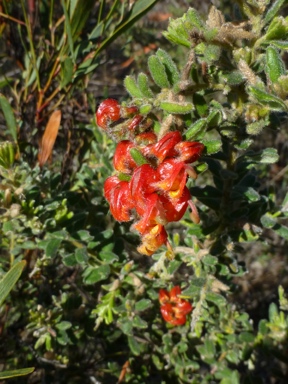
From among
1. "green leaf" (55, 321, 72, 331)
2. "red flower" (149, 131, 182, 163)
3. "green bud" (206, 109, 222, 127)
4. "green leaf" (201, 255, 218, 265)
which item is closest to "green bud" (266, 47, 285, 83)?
"green bud" (206, 109, 222, 127)

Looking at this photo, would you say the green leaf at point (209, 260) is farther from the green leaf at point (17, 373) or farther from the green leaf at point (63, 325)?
the green leaf at point (17, 373)

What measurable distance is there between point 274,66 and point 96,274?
831mm

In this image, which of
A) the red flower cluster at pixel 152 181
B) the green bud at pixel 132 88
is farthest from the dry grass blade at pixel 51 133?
the red flower cluster at pixel 152 181

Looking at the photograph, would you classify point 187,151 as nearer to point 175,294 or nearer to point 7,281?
point 7,281

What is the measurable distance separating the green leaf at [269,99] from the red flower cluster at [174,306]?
78 centimetres

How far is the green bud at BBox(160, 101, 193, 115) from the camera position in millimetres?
919

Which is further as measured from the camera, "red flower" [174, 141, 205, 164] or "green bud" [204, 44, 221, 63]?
"green bud" [204, 44, 221, 63]

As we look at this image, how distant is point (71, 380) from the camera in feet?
5.98

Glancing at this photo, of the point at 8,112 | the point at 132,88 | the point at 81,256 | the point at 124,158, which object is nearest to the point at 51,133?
the point at 8,112

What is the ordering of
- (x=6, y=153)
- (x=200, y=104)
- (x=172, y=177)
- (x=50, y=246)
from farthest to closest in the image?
(x=50, y=246) < (x=6, y=153) < (x=200, y=104) < (x=172, y=177)

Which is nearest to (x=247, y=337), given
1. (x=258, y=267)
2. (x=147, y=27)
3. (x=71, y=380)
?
(x=71, y=380)

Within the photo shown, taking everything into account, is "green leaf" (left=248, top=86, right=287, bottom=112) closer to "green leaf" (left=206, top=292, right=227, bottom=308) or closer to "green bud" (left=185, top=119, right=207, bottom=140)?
Result: "green bud" (left=185, top=119, right=207, bottom=140)

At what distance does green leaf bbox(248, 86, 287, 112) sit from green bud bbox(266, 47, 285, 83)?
0.12 feet

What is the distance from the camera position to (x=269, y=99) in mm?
939
